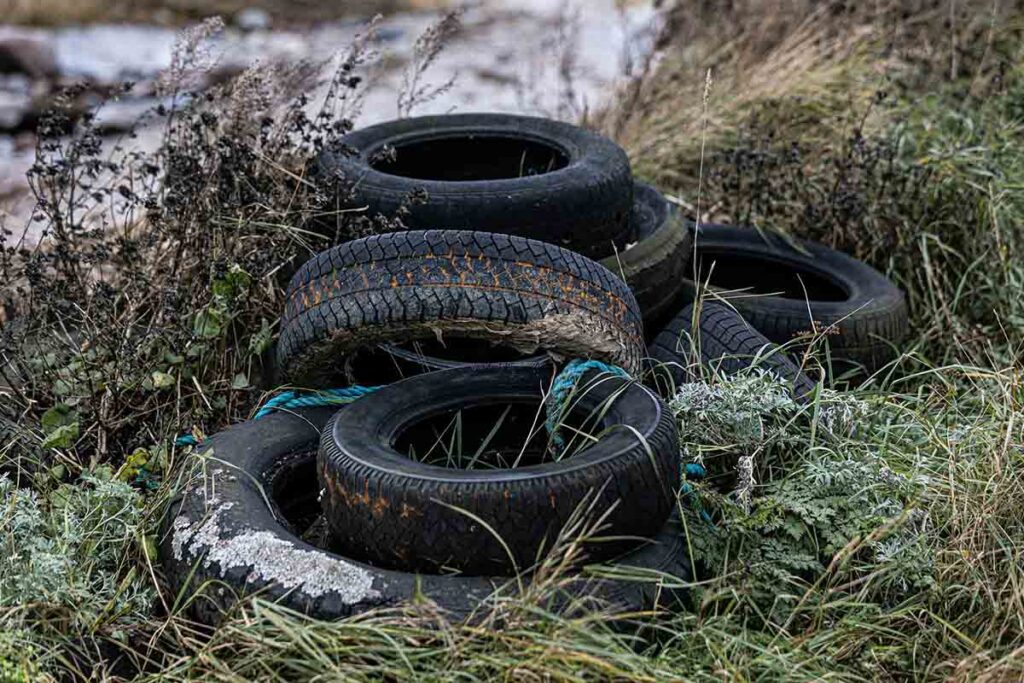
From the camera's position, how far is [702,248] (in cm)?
533

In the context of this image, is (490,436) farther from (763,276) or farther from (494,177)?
(763,276)

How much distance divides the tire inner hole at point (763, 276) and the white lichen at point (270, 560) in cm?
269

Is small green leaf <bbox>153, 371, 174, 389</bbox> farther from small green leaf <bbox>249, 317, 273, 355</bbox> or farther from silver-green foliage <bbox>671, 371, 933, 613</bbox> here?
silver-green foliage <bbox>671, 371, 933, 613</bbox>

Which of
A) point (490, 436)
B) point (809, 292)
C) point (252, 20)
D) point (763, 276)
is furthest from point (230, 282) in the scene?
point (252, 20)

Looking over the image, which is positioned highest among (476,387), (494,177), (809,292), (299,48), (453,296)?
(453,296)

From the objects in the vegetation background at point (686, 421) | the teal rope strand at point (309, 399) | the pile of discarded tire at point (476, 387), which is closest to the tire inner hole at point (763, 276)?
the pile of discarded tire at point (476, 387)

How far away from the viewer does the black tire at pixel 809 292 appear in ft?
15.2

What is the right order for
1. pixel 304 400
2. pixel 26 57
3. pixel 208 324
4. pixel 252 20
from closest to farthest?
pixel 304 400, pixel 208 324, pixel 26 57, pixel 252 20

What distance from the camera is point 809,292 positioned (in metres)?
5.34

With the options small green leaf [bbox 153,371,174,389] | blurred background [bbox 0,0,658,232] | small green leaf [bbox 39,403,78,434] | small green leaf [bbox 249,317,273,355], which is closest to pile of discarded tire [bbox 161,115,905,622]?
small green leaf [bbox 249,317,273,355]

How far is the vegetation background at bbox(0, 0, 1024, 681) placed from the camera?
2891 mm

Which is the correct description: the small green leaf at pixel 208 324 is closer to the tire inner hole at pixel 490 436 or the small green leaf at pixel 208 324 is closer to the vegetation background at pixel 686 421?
the vegetation background at pixel 686 421

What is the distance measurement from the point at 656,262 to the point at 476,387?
3.63ft

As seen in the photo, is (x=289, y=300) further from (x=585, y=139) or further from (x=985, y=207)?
(x=985, y=207)
